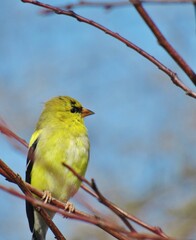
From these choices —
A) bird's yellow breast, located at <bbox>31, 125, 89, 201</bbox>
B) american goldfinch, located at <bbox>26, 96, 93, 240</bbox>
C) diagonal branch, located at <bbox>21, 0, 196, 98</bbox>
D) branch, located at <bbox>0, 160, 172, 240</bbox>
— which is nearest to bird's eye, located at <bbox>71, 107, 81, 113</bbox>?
american goldfinch, located at <bbox>26, 96, 93, 240</bbox>

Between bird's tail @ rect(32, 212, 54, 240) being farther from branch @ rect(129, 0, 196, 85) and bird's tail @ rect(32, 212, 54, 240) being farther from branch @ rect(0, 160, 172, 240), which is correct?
branch @ rect(129, 0, 196, 85)

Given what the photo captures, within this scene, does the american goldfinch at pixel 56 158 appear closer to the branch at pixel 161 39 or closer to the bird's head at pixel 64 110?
the bird's head at pixel 64 110

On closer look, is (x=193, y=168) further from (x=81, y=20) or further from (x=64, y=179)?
(x=81, y=20)

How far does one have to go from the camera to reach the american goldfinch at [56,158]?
13.0 feet

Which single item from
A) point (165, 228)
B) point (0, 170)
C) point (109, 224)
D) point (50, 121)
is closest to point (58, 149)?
point (50, 121)

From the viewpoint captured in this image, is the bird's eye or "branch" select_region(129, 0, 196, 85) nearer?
"branch" select_region(129, 0, 196, 85)

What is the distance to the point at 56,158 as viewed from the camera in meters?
3.92

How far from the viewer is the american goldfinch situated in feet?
13.0

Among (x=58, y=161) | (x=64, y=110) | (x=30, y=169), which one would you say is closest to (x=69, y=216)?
(x=58, y=161)

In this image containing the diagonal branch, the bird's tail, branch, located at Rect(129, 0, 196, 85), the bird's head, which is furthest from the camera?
the bird's head

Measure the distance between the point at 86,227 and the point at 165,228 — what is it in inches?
46.0

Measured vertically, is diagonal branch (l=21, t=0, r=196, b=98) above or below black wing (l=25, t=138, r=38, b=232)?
below

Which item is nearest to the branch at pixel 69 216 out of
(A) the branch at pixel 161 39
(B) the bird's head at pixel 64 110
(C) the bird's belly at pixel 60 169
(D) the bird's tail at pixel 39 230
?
(A) the branch at pixel 161 39

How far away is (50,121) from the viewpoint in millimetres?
4414
